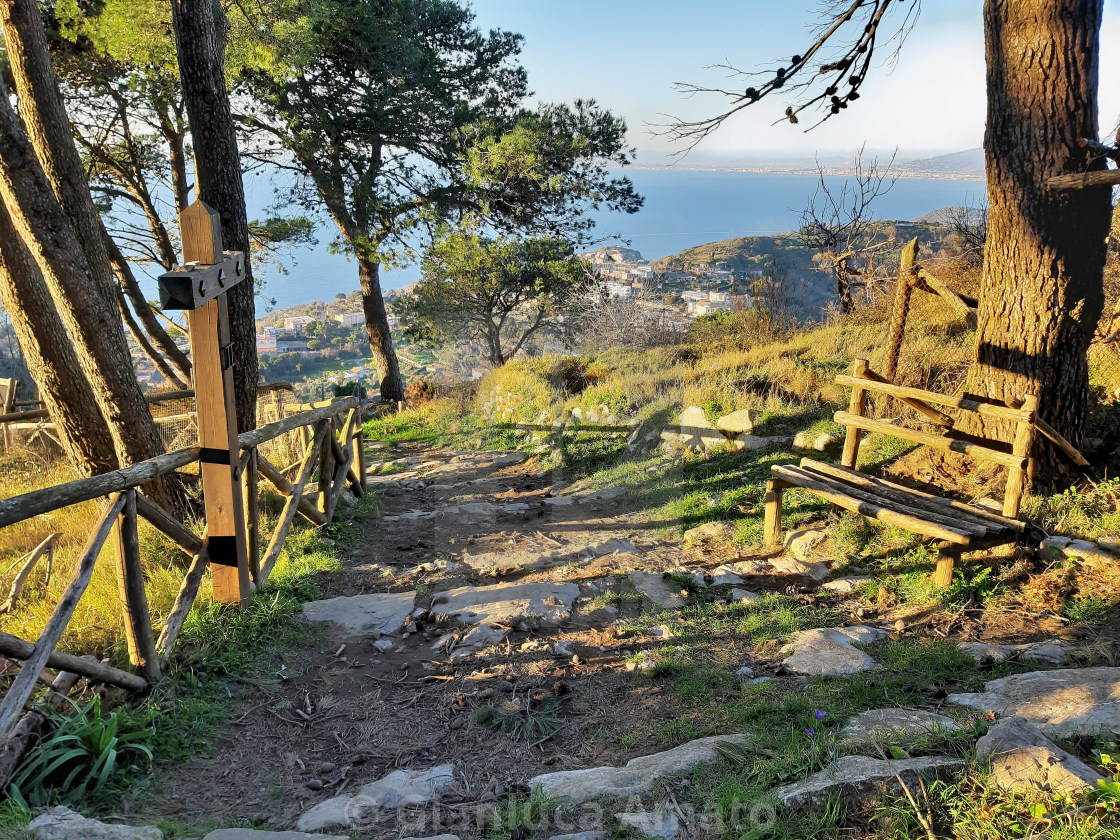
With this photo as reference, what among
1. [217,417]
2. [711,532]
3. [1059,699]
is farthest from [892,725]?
[217,417]

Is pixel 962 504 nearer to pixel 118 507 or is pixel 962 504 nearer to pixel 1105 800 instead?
pixel 1105 800

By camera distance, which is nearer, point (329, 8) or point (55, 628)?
point (55, 628)

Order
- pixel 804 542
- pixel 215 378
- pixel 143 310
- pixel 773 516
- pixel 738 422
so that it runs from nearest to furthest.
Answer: pixel 215 378 → pixel 804 542 → pixel 773 516 → pixel 738 422 → pixel 143 310

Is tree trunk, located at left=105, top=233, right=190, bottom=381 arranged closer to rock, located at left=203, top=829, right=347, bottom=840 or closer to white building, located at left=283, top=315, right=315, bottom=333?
rock, located at left=203, top=829, right=347, bottom=840

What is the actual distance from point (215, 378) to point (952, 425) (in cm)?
539

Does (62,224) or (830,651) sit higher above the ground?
(62,224)

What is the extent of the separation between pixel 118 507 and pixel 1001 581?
500 centimetres

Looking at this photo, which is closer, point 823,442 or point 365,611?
point 365,611

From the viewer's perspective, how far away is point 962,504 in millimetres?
4602

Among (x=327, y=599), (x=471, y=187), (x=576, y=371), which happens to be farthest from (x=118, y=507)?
(x=471, y=187)

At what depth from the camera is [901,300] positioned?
582 cm

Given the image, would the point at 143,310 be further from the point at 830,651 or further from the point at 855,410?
the point at 830,651

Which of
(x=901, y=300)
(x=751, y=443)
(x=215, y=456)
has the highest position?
(x=901, y=300)

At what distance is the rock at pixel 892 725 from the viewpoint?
2566 mm
